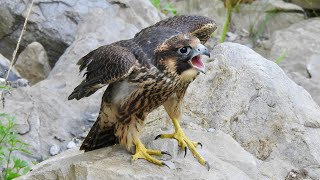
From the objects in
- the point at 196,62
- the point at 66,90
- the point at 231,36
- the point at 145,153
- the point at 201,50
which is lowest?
the point at 231,36

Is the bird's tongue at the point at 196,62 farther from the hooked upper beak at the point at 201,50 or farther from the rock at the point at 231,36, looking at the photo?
the rock at the point at 231,36

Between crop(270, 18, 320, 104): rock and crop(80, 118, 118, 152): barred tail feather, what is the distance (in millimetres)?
3429

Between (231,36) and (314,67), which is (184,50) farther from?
(231,36)

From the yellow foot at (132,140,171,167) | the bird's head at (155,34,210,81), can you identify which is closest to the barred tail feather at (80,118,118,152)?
the yellow foot at (132,140,171,167)

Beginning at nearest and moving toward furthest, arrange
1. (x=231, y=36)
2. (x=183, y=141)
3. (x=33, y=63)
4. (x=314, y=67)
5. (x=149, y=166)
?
1. (x=149, y=166)
2. (x=183, y=141)
3. (x=33, y=63)
4. (x=314, y=67)
5. (x=231, y=36)

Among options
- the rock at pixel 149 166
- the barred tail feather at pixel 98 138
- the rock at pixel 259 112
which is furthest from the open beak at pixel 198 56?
the rock at pixel 259 112

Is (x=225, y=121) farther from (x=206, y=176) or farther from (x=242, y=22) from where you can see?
(x=242, y=22)

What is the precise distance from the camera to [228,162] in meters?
5.06

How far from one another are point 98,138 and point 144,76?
35.2 inches

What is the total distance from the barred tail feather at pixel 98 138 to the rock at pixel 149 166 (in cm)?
8

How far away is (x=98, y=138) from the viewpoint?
521 centimetres

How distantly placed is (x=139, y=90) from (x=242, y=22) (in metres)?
5.58

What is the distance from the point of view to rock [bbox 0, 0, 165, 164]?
646cm

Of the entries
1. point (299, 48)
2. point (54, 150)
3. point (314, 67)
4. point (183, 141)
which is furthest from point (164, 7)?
point (183, 141)
